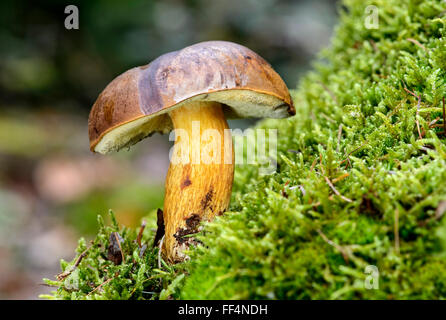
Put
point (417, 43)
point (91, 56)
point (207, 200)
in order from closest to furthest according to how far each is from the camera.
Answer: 1. point (207, 200)
2. point (417, 43)
3. point (91, 56)

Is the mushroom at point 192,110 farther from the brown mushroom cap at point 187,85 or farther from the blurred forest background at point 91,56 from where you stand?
the blurred forest background at point 91,56

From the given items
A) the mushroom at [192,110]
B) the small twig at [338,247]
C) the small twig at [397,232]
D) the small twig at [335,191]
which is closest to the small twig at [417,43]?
the mushroom at [192,110]

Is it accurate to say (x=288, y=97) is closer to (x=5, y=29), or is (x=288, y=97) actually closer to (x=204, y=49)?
(x=204, y=49)

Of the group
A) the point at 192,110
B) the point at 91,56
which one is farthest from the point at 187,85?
the point at 91,56

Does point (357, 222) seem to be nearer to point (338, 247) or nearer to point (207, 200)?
point (338, 247)

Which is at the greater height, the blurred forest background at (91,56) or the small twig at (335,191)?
the blurred forest background at (91,56)
